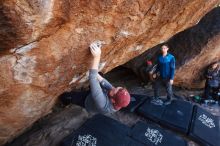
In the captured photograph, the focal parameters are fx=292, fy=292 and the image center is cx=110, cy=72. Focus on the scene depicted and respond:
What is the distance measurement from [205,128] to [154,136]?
1.18 meters

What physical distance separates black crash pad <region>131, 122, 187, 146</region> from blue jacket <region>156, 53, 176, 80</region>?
3.47ft

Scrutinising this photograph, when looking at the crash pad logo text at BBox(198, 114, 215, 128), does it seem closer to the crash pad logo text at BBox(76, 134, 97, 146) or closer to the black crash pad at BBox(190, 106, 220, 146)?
the black crash pad at BBox(190, 106, 220, 146)

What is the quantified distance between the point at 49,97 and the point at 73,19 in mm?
1502

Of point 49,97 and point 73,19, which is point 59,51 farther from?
point 49,97

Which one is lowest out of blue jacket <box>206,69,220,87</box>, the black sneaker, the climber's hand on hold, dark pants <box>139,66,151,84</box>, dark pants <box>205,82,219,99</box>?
dark pants <box>205,82,219,99</box>

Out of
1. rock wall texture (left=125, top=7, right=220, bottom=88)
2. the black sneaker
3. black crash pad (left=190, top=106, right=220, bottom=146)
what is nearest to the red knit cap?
black crash pad (left=190, top=106, right=220, bottom=146)

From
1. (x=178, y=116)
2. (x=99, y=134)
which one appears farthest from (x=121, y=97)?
(x=178, y=116)

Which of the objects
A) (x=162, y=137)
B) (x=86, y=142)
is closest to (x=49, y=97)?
(x=86, y=142)

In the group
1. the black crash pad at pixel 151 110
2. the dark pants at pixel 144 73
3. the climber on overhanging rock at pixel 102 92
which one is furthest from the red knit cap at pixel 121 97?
the dark pants at pixel 144 73

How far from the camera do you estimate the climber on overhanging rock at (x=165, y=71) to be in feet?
18.1

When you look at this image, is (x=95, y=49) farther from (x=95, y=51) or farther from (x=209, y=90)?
(x=209, y=90)

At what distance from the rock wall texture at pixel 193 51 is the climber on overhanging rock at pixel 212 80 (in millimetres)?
221

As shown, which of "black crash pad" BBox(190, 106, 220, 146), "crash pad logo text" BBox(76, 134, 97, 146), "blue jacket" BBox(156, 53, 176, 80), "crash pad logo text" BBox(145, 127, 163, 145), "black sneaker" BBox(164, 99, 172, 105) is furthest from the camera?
"black sneaker" BBox(164, 99, 172, 105)

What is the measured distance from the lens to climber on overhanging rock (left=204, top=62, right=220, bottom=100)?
6.76 m
